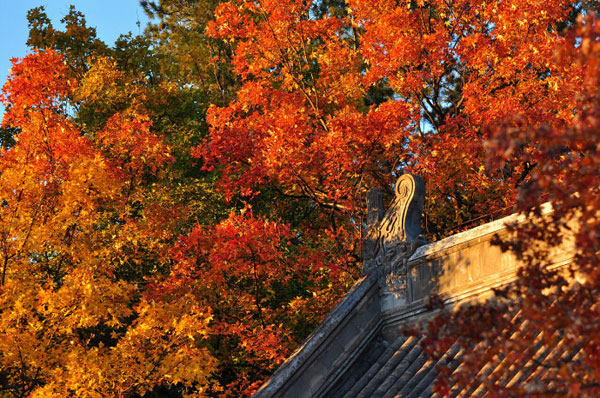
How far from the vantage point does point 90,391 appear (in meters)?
13.4

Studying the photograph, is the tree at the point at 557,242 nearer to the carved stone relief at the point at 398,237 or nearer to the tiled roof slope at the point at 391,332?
the tiled roof slope at the point at 391,332

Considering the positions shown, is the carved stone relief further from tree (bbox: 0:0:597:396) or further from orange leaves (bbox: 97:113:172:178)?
orange leaves (bbox: 97:113:172:178)

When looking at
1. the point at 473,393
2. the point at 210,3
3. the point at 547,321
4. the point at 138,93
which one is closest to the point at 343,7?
the point at 210,3

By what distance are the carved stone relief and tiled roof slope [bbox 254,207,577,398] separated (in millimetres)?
135

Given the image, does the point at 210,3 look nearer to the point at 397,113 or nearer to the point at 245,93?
the point at 245,93

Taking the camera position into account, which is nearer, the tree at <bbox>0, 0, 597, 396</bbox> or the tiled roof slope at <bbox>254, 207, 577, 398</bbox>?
the tiled roof slope at <bbox>254, 207, 577, 398</bbox>

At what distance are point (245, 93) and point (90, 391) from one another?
402 inches

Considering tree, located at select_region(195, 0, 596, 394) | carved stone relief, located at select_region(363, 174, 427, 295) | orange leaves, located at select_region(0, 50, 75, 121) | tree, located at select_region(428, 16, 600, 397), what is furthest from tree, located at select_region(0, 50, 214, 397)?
tree, located at select_region(428, 16, 600, 397)

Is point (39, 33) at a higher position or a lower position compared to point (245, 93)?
higher

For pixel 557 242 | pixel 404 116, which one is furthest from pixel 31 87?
pixel 557 242

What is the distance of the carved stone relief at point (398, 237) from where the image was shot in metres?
10.1

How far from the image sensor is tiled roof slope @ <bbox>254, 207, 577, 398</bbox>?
8828 mm

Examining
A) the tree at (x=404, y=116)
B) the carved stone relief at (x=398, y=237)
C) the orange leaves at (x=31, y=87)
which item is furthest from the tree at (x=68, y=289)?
the carved stone relief at (x=398, y=237)

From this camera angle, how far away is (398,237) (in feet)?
33.9
